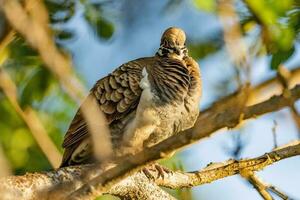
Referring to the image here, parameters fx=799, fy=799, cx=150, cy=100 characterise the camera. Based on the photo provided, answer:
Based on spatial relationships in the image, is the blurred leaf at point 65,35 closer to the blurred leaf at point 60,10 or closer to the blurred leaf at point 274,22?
the blurred leaf at point 60,10

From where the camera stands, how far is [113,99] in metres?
4.66

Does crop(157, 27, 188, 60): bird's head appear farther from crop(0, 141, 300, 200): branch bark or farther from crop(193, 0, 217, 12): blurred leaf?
crop(193, 0, 217, 12): blurred leaf

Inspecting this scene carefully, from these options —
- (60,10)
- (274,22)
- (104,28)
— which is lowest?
(274,22)

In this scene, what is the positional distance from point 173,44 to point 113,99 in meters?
0.60

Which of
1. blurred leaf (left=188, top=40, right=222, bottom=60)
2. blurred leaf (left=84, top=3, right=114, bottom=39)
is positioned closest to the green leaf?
blurred leaf (left=84, top=3, right=114, bottom=39)

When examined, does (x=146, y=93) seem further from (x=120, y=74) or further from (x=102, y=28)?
(x=102, y=28)

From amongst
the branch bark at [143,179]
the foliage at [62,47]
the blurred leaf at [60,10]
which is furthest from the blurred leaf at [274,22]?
the blurred leaf at [60,10]

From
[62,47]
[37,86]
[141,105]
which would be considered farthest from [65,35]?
[141,105]

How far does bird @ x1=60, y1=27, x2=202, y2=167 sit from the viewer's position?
447 centimetres

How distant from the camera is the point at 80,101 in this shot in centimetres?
201

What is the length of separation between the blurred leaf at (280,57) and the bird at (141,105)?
120 cm

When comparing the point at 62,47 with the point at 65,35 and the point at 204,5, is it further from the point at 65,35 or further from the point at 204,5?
the point at 204,5

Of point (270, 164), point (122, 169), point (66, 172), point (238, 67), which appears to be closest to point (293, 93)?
point (238, 67)

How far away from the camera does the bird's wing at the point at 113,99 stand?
459 cm
